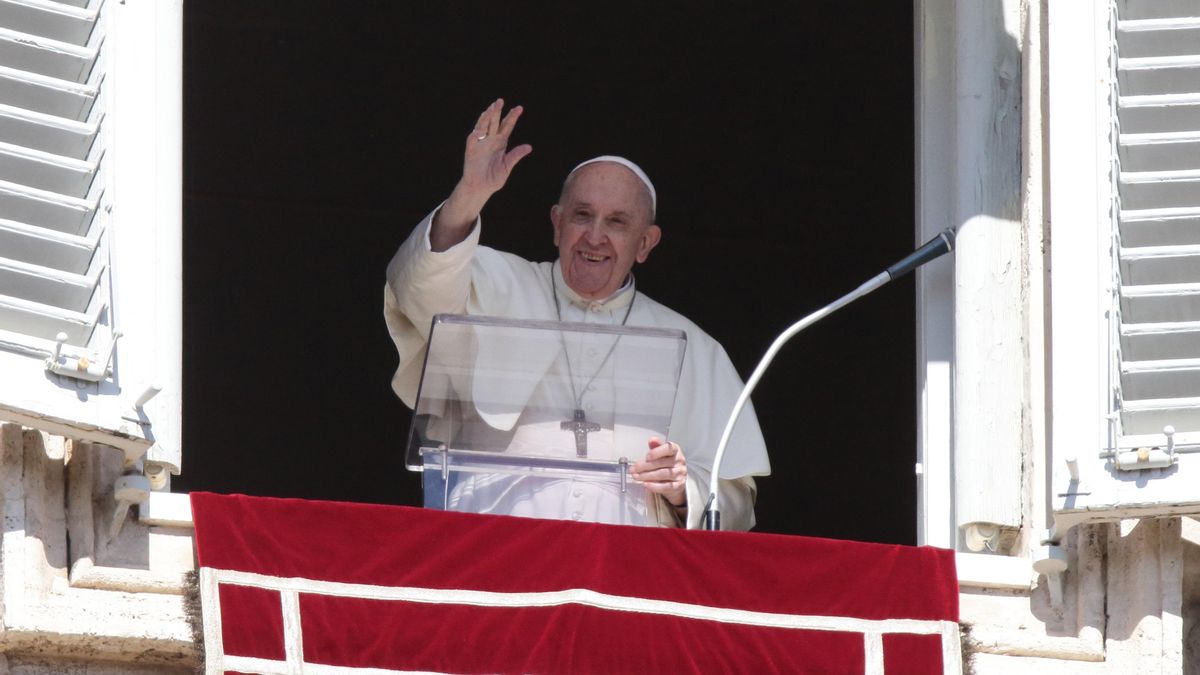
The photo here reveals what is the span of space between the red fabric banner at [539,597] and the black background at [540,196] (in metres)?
3.36

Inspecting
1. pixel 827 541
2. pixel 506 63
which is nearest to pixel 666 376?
pixel 827 541

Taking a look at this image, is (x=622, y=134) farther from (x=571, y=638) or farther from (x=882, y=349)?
(x=571, y=638)

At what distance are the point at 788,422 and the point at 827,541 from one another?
4057mm

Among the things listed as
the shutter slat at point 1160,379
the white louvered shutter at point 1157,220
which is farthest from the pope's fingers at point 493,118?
the shutter slat at point 1160,379

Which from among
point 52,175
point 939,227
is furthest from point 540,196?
point 52,175

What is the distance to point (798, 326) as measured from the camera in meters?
5.19

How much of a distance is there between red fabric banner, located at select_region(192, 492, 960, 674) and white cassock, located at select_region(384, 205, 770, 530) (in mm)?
478

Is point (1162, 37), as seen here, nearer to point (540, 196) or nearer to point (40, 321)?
point (40, 321)

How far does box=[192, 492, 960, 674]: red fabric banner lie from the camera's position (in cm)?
461

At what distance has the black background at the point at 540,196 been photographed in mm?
8133

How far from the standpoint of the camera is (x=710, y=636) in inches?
185

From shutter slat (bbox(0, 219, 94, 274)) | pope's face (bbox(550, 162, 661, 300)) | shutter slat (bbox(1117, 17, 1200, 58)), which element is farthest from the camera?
pope's face (bbox(550, 162, 661, 300))

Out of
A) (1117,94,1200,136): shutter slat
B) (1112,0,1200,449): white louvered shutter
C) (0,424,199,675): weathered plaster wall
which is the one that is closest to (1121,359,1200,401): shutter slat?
(1112,0,1200,449): white louvered shutter

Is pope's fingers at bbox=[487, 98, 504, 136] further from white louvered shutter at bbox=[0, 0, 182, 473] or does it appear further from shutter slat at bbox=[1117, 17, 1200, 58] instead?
shutter slat at bbox=[1117, 17, 1200, 58]
